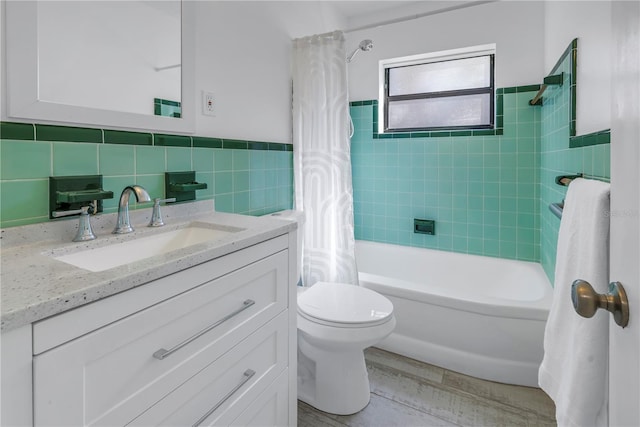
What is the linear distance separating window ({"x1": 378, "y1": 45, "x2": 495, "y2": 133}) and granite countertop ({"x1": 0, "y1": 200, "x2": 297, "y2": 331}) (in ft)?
6.36

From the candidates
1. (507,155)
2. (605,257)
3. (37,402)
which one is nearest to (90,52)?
(37,402)

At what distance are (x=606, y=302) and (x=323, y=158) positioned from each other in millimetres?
1670

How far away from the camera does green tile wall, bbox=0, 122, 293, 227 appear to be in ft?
3.09

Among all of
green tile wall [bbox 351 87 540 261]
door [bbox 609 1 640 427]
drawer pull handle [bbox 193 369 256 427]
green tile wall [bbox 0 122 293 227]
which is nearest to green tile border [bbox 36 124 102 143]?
green tile wall [bbox 0 122 293 227]

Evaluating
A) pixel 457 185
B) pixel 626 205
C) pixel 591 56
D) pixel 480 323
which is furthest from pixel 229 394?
pixel 457 185

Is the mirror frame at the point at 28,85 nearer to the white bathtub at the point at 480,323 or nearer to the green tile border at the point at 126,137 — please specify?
the green tile border at the point at 126,137

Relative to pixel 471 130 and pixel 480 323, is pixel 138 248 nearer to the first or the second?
pixel 480 323

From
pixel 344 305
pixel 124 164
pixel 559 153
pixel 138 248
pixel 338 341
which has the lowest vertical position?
pixel 338 341

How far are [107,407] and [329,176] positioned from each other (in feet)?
5.18

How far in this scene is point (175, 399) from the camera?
79 cm

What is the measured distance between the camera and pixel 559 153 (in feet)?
5.78

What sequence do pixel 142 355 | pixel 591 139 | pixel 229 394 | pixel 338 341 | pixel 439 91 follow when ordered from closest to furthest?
pixel 142 355, pixel 229 394, pixel 591 139, pixel 338 341, pixel 439 91

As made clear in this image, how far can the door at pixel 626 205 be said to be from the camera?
44 cm

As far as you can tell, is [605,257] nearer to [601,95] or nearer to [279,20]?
[601,95]
